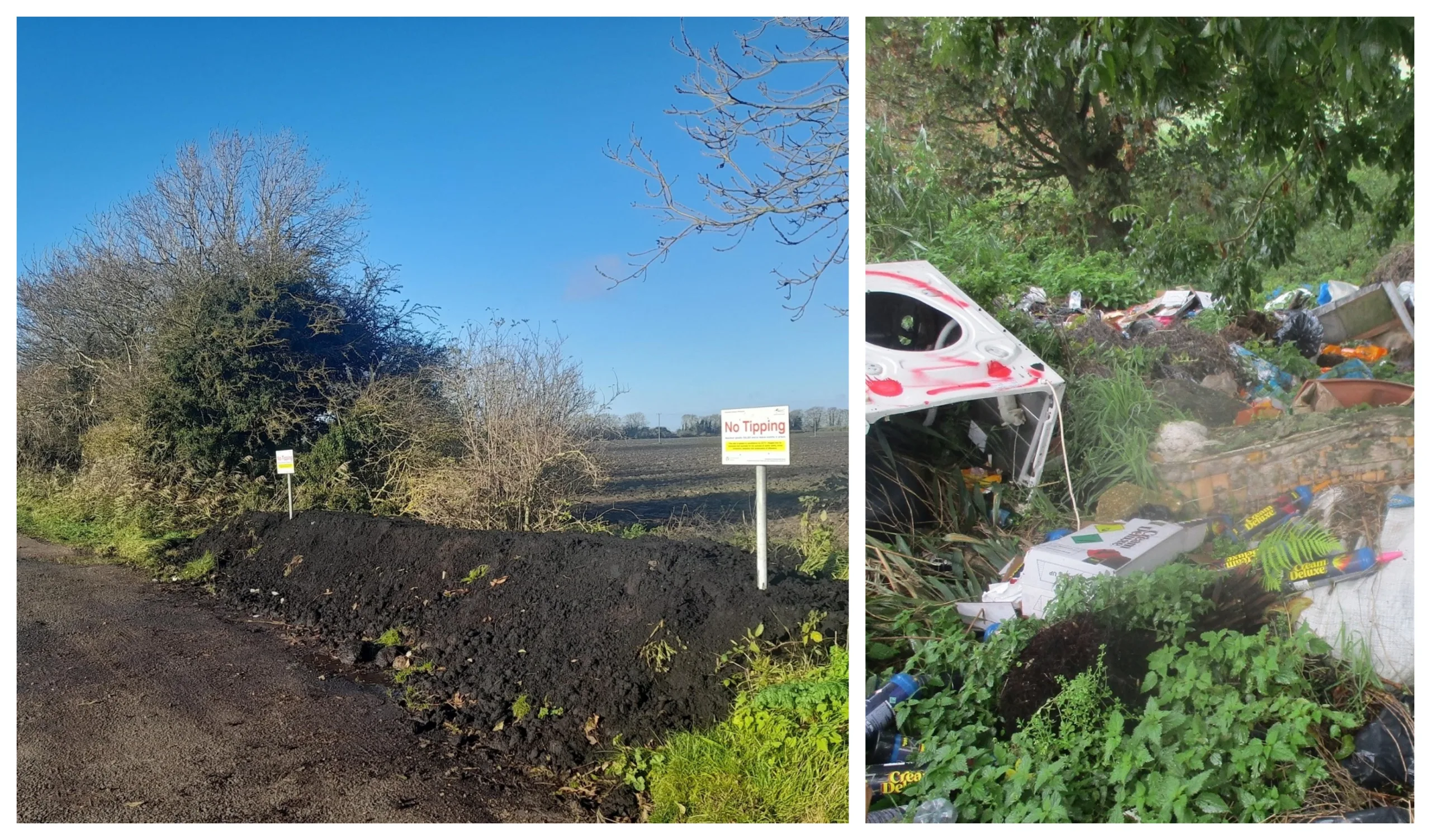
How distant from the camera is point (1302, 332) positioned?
90.2 inches

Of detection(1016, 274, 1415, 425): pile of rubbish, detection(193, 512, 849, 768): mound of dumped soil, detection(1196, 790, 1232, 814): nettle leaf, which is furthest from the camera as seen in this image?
detection(193, 512, 849, 768): mound of dumped soil

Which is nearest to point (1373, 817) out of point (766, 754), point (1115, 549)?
point (1115, 549)

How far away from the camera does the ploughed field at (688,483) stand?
4.38 meters

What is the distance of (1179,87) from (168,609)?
4.68 meters

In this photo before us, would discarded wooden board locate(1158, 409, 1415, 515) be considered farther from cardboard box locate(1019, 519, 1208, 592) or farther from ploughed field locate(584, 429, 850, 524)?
ploughed field locate(584, 429, 850, 524)

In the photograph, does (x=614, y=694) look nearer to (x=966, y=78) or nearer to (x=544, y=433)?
(x=966, y=78)

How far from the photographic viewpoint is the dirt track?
2.53 metres

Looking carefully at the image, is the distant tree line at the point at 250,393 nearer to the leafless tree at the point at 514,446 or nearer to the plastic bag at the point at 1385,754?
the leafless tree at the point at 514,446

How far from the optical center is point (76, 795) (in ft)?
8.35

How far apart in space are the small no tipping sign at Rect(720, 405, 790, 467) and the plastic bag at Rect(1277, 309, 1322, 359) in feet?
4.22

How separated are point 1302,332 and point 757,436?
143 centimetres

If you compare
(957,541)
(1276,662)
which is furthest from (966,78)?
(1276,662)

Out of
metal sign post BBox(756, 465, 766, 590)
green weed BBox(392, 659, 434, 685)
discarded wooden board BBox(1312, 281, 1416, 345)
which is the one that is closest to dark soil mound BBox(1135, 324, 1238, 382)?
discarded wooden board BBox(1312, 281, 1416, 345)

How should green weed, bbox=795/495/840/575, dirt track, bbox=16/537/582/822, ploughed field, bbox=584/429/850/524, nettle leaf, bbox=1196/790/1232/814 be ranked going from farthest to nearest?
ploughed field, bbox=584/429/850/524, green weed, bbox=795/495/840/575, dirt track, bbox=16/537/582/822, nettle leaf, bbox=1196/790/1232/814
